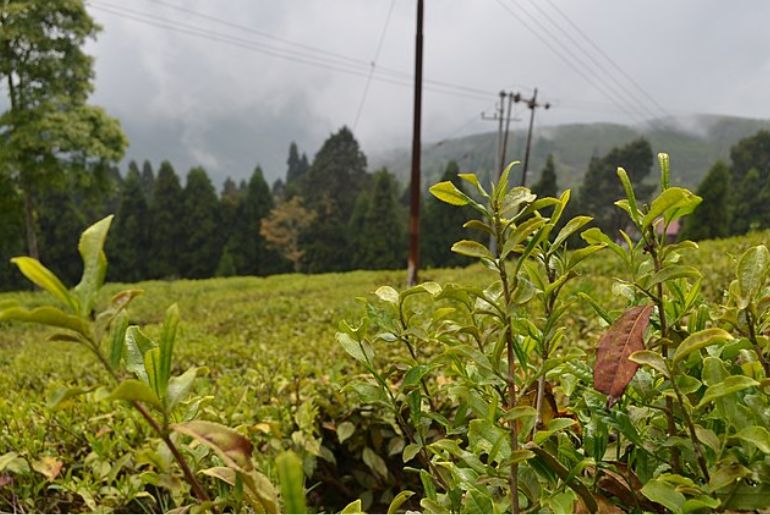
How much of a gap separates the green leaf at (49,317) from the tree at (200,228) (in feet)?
114

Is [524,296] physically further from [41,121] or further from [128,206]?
[128,206]

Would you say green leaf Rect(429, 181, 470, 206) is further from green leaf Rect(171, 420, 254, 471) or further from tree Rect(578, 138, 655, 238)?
tree Rect(578, 138, 655, 238)

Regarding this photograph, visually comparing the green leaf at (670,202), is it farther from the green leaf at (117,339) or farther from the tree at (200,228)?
the tree at (200,228)

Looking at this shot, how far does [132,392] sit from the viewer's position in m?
0.38

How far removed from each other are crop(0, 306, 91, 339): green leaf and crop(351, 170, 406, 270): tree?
31.5m

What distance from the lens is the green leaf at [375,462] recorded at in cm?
153

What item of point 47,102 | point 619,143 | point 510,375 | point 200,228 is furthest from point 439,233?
point 619,143

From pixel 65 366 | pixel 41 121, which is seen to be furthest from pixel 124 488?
pixel 41 121

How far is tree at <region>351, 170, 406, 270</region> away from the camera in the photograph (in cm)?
3225

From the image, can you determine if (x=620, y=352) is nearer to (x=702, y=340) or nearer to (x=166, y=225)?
(x=702, y=340)

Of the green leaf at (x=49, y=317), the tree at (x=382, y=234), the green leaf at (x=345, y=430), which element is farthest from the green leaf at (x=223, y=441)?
the tree at (x=382, y=234)

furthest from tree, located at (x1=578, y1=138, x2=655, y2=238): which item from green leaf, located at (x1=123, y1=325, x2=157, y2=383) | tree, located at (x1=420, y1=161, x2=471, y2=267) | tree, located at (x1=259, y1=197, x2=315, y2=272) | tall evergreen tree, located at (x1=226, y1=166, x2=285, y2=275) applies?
green leaf, located at (x1=123, y1=325, x2=157, y2=383)

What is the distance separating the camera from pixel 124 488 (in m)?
1.23

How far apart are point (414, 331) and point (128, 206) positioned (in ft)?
124
